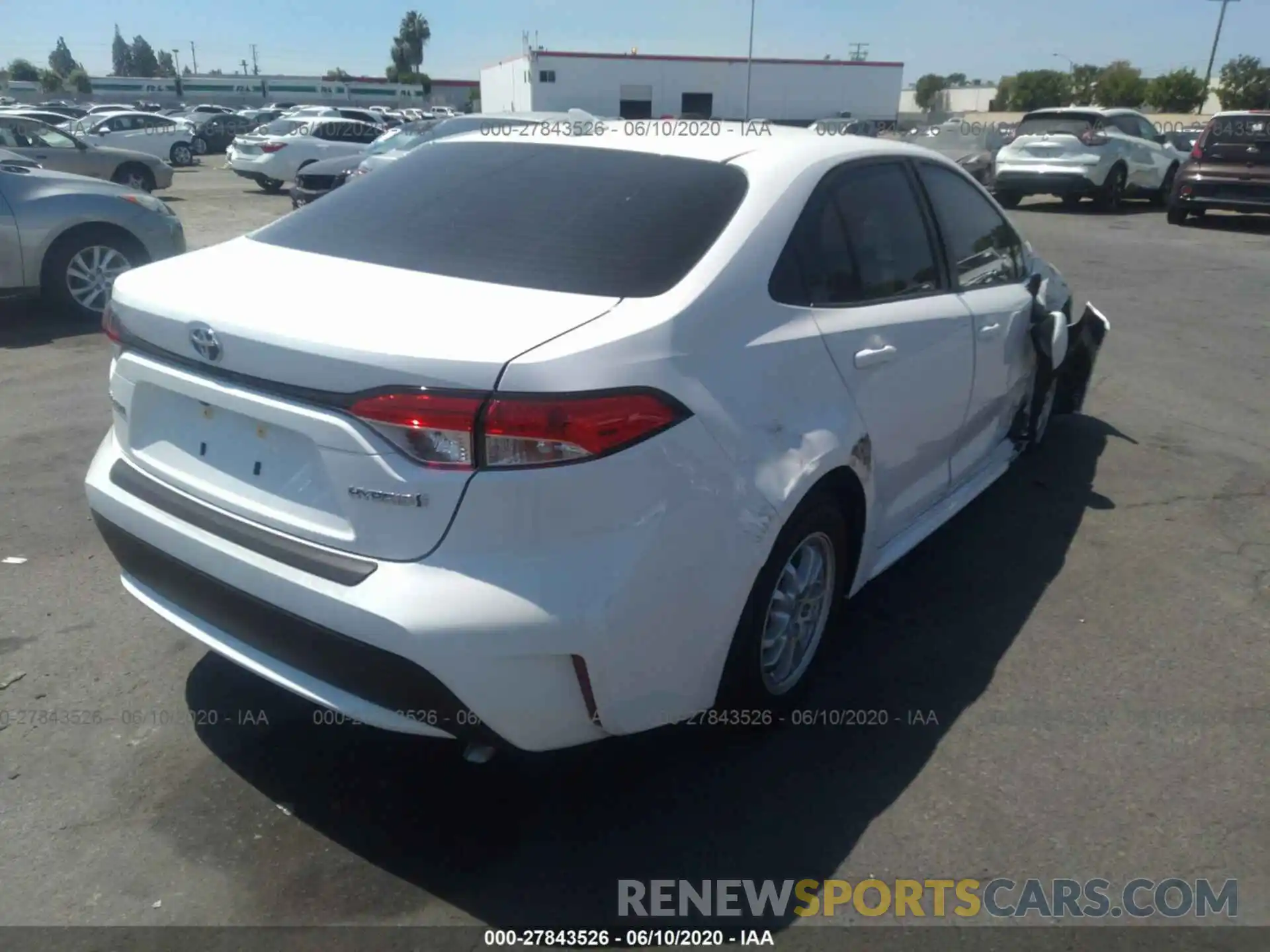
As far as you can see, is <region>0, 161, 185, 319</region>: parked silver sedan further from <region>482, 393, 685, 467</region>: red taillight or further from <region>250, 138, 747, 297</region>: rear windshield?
<region>482, 393, 685, 467</region>: red taillight

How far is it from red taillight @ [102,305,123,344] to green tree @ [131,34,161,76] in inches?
5847

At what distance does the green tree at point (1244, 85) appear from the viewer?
53.3 metres

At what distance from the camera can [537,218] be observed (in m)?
3.03

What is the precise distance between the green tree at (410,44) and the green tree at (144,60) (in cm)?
4124

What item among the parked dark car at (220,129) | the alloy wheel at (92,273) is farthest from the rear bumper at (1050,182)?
the parked dark car at (220,129)

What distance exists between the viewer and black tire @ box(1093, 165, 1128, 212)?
18.5m

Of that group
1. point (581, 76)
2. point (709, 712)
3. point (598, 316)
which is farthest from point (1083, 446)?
point (581, 76)

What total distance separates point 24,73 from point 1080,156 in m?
116

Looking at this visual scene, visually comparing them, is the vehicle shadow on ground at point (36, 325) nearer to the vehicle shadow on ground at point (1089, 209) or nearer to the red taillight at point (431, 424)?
the red taillight at point (431, 424)

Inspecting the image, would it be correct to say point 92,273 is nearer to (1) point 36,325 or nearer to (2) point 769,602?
(1) point 36,325

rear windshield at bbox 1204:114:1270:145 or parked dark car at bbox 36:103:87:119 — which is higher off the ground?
rear windshield at bbox 1204:114:1270:145

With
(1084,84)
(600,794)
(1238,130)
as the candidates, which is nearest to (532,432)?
(600,794)

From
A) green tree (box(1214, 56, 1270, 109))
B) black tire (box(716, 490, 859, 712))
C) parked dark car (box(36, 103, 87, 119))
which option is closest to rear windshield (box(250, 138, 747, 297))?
black tire (box(716, 490, 859, 712))

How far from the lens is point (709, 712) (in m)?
3.12
